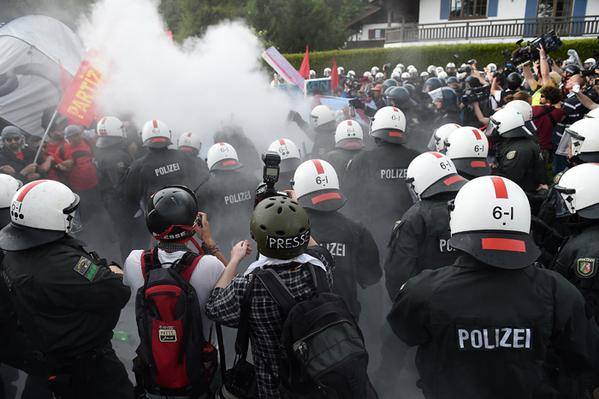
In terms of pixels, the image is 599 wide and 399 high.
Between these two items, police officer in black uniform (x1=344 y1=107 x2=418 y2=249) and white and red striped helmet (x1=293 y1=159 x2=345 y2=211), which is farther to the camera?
police officer in black uniform (x1=344 y1=107 x2=418 y2=249)

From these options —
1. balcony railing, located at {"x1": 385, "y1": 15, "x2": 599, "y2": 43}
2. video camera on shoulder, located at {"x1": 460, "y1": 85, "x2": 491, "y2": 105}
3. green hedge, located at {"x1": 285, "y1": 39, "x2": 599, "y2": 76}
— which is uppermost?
balcony railing, located at {"x1": 385, "y1": 15, "x2": 599, "y2": 43}

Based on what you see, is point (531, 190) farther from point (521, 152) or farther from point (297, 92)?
point (297, 92)

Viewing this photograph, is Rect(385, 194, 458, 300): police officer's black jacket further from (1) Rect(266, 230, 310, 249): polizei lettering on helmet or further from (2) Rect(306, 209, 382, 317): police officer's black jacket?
(1) Rect(266, 230, 310, 249): polizei lettering on helmet

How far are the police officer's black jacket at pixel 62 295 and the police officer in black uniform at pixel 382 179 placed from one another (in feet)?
9.88

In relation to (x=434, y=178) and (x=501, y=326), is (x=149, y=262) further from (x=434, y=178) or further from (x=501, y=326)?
(x=434, y=178)

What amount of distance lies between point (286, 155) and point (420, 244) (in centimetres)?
255

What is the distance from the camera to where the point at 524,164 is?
5.48m


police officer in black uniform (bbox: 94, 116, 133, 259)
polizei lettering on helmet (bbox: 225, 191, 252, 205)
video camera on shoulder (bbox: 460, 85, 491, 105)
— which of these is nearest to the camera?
polizei lettering on helmet (bbox: 225, 191, 252, 205)

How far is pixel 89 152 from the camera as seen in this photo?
7508 mm

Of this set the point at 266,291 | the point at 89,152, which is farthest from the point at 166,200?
the point at 89,152

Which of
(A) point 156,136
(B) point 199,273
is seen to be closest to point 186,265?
(B) point 199,273

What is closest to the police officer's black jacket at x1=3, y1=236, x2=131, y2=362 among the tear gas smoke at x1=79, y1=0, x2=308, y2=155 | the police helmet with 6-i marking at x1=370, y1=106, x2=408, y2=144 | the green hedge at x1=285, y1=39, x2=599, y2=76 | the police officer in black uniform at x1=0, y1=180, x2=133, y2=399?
the police officer in black uniform at x1=0, y1=180, x2=133, y2=399

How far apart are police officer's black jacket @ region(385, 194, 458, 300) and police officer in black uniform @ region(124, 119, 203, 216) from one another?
10.2ft

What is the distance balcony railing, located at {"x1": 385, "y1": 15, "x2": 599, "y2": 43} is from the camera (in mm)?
25359
